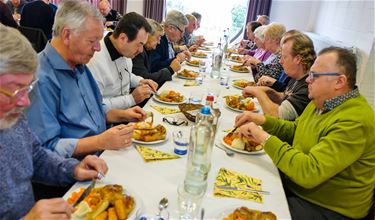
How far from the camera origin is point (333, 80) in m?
1.48

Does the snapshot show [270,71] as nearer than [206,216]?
No

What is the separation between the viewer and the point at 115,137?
1.36m

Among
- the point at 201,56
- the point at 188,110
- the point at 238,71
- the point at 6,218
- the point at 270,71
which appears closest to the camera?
the point at 6,218

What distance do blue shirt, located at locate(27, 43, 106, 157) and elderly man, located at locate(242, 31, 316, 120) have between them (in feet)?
3.76

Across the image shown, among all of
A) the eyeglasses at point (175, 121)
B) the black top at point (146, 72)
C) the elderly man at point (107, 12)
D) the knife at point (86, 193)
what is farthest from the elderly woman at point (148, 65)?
the elderly man at point (107, 12)

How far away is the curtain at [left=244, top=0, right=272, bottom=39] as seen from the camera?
6555 mm

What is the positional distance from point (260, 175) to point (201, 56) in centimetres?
318

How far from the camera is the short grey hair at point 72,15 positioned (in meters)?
1.49

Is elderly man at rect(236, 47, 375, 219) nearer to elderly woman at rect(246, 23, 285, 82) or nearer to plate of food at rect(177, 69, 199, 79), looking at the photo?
plate of food at rect(177, 69, 199, 79)

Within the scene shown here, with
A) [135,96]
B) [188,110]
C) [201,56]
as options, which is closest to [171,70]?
[135,96]

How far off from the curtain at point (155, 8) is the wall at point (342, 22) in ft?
7.43

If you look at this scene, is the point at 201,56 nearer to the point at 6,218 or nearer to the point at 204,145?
the point at 204,145

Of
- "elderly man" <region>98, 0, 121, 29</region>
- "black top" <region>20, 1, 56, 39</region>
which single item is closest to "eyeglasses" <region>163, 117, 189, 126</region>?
"black top" <region>20, 1, 56, 39</region>

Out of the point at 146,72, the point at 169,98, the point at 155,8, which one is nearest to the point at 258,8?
the point at 155,8
